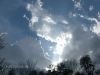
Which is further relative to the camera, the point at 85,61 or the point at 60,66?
the point at 60,66

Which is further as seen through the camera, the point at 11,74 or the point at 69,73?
the point at 11,74

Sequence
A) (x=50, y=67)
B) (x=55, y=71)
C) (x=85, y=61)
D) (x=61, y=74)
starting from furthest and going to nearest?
(x=50, y=67), (x=55, y=71), (x=61, y=74), (x=85, y=61)

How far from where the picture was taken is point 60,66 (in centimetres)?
17350

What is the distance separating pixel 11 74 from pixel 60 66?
34139 mm

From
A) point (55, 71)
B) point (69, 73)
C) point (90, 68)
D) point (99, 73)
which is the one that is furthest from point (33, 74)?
point (99, 73)

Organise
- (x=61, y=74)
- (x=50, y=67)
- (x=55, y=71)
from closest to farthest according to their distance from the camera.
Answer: (x=61, y=74)
(x=55, y=71)
(x=50, y=67)

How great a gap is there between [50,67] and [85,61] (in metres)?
46.9

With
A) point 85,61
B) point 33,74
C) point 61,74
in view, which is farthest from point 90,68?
point 33,74

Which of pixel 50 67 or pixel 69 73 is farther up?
pixel 50 67

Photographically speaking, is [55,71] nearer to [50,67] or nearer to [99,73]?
[50,67]

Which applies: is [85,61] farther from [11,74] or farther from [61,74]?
[11,74]

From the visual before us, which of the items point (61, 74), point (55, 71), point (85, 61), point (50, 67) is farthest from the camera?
point (50, 67)

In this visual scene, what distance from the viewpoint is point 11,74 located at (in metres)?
180

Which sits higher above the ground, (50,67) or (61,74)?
(50,67)
